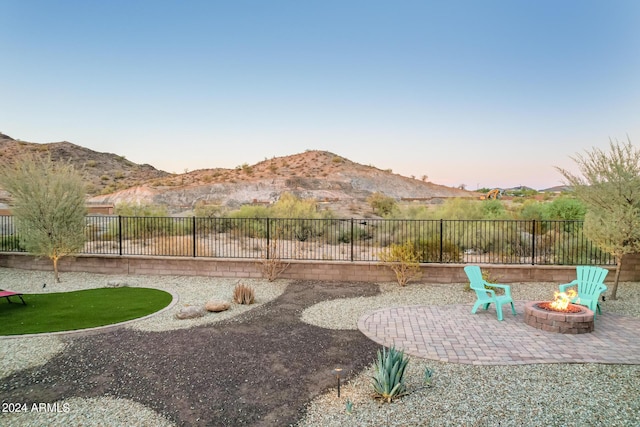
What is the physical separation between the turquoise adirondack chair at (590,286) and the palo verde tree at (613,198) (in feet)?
5.14

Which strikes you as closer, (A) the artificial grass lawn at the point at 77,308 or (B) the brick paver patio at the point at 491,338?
(B) the brick paver patio at the point at 491,338

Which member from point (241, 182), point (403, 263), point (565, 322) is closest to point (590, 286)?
point (565, 322)

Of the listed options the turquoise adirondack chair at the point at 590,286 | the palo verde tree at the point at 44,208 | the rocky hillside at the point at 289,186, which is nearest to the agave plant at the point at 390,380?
the turquoise adirondack chair at the point at 590,286

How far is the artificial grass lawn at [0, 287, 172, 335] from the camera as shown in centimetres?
756

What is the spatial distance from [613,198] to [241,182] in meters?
48.0

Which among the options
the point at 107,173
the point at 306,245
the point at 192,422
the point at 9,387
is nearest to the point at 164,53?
the point at 306,245

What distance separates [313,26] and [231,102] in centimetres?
987

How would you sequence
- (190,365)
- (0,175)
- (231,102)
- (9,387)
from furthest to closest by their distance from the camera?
(231,102)
(0,175)
(190,365)
(9,387)

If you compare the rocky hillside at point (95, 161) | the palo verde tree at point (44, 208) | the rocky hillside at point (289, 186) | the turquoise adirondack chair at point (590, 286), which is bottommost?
the turquoise adirondack chair at point (590, 286)

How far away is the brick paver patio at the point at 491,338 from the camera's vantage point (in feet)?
19.0

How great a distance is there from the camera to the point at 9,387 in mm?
4867

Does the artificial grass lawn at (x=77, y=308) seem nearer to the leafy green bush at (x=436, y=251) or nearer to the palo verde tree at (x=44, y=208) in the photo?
the palo verde tree at (x=44, y=208)

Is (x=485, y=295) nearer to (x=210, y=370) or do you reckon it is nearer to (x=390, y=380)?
(x=390, y=380)

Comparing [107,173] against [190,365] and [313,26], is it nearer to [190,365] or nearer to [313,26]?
[313,26]
